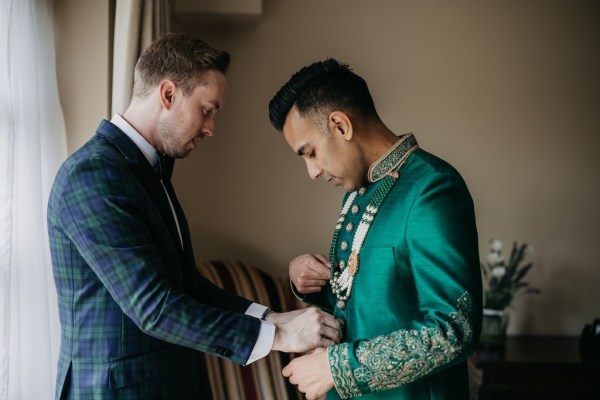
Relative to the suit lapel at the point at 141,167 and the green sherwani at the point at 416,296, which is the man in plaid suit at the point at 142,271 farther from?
the green sherwani at the point at 416,296

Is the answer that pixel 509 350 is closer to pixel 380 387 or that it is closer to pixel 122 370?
pixel 380 387

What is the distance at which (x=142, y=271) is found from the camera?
1.28 m

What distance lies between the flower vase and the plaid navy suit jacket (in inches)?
75.7

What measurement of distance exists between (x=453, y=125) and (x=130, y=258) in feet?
7.96

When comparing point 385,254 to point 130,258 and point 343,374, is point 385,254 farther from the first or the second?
point 130,258

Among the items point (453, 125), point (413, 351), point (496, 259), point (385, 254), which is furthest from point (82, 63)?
point (496, 259)

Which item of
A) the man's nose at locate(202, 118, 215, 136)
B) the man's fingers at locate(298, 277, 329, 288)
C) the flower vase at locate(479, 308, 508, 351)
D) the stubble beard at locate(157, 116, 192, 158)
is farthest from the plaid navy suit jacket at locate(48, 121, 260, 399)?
the flower vase at locate(479, 308, 508, 351)

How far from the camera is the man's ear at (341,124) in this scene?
4.89ft

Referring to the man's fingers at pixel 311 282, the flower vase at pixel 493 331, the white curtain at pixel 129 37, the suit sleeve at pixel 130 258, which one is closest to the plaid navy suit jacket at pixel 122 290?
the suit sleeve at pixel 130 258

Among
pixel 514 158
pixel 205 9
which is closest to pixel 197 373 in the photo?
pixel 205 9

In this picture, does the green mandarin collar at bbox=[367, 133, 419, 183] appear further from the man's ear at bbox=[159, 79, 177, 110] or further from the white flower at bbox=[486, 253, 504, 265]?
the white flower at bbox=[486, 253, 504, 265]

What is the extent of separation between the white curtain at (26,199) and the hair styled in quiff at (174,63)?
517mm

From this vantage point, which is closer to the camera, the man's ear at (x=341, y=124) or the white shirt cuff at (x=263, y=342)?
the white shirt cuff at (x=263, y=342)

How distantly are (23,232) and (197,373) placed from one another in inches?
31.2
